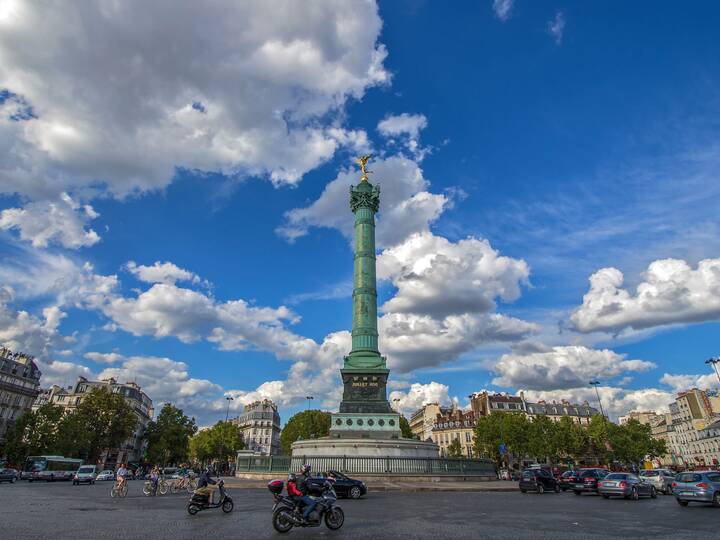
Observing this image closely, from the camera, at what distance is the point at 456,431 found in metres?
98.9

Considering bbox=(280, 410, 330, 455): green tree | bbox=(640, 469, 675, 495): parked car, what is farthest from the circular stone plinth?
bbox=(280, 410, 330, 455): green tree

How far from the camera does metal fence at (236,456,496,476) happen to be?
1141 inches

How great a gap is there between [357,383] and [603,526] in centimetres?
2828

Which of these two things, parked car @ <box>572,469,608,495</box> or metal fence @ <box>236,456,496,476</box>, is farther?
metal fence @ <box>236,456,496,476</box>

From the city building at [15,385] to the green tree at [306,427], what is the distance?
42.0m

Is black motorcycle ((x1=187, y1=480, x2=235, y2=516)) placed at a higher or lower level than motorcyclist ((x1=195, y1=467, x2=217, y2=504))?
lower

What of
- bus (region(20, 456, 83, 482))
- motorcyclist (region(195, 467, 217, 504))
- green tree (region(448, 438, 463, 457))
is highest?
green tree (region(448, 438, 463, 457))

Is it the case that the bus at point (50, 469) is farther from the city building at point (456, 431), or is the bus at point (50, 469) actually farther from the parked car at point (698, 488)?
the city building at point (456, 431)

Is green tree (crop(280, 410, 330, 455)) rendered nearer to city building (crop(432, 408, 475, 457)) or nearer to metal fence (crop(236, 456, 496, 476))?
city building (crop(432, 408, 475, 457))

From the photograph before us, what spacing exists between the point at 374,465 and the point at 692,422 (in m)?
97.0

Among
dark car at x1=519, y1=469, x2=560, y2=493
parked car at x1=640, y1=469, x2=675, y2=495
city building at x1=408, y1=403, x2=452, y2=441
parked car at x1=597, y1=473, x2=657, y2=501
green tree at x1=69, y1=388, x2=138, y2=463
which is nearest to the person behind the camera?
parked car at x1=597, y1=473, x2=657, y2=501

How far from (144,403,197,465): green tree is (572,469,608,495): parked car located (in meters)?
64.6

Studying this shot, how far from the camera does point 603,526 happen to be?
1195cm

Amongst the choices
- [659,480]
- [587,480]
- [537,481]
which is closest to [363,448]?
[537,481]
